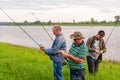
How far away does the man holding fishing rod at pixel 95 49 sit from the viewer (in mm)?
9547

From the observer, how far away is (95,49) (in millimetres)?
9625

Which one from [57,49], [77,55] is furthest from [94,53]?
[77,55]

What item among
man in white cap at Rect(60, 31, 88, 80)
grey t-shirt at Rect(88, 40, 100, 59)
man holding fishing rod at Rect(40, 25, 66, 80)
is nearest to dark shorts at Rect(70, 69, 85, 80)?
man in white cap at Rect(60, 31, 88, 80)

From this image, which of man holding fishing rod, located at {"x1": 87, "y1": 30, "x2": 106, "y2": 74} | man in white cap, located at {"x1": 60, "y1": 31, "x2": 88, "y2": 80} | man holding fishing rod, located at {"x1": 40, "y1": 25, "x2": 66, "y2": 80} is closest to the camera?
man in white cap, located at {"x1": 60, "y1": 31, "x2": 88, "y2": 80}

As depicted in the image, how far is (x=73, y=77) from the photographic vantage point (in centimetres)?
745

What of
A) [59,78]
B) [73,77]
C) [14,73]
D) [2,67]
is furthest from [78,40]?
[2,67]

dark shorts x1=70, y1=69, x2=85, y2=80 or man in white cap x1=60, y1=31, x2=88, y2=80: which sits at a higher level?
man in white cap x1=60, y1=31, x2=88, y2=80

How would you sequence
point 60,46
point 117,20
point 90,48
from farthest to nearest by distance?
1. point 90,48
2. point 117,20
3. point 60,46

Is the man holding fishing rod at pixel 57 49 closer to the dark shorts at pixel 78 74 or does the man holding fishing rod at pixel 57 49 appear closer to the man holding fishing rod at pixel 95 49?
Answer: the dark shorts at pixel 78 74

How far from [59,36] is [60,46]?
0.24m

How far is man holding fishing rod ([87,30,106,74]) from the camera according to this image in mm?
9547

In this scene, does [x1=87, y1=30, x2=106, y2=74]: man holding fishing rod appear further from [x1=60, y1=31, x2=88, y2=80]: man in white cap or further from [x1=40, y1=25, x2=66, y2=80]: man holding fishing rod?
[x1=60, y1=31, x2=88, y2=80]: man in white cap

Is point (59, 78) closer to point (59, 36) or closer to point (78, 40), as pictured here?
point (59, 36)

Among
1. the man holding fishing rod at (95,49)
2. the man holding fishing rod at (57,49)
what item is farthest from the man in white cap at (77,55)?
the man holding fishing rod at (95,49)
